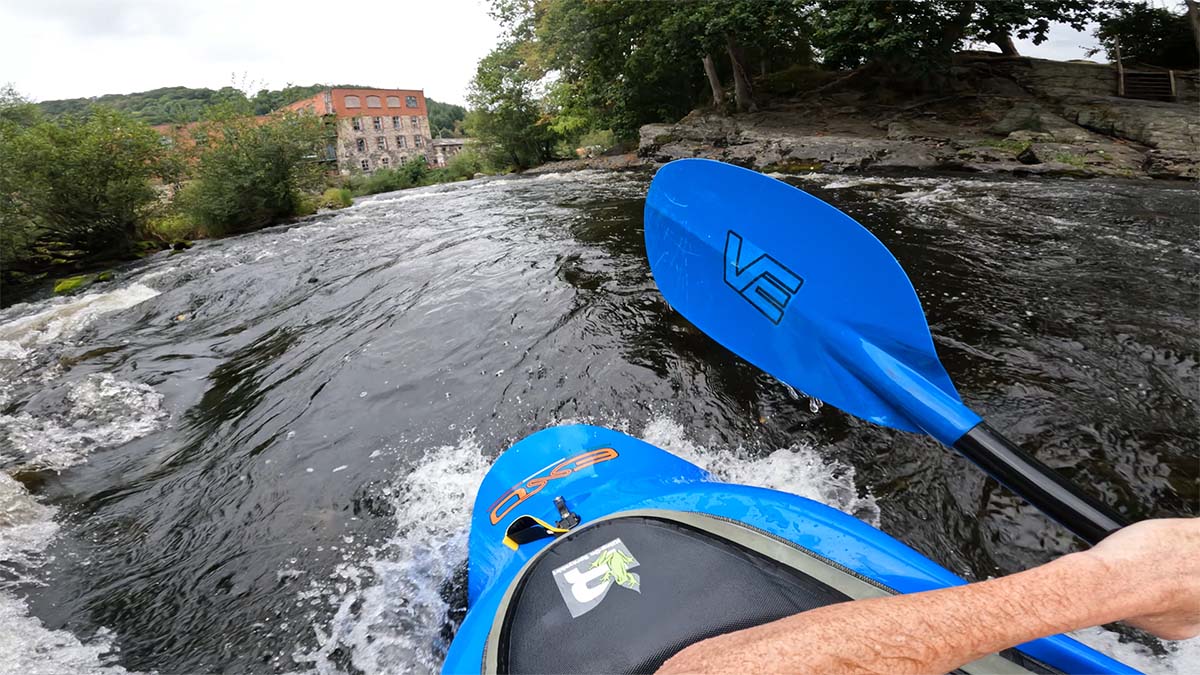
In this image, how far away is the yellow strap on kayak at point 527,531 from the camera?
146cm

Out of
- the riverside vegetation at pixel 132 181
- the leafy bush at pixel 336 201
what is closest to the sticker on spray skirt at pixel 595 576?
the riverside vegetation at pixel 132 181

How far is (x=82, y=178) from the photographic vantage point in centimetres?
907

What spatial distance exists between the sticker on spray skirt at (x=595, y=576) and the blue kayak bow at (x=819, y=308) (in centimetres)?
107

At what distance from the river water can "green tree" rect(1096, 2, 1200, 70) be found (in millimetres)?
14153

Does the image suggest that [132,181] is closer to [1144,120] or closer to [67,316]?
[67,316]

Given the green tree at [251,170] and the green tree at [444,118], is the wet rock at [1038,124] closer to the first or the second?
the green tree at [251,170]

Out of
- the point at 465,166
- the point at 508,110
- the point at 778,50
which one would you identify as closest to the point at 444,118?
the point at 465,166

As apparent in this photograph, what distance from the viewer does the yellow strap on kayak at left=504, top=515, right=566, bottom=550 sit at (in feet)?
4.78

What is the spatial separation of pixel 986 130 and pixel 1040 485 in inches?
525

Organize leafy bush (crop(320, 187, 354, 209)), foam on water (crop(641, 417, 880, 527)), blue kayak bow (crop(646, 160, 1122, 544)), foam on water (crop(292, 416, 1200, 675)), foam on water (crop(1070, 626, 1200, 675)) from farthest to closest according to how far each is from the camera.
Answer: leafy bush (crop(320, 187, 354, 209))
foam on water (crop(641, 417, 880, 527))
foam on water (crop(292, 416, 1200, 675))
blue kayak bow (crop(646, 160, 1122, 544))
foam on water (crop(1070, 626, 1200, 675))

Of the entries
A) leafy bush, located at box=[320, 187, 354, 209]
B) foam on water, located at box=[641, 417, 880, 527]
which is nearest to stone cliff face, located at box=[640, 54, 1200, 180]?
foam on water, located at box=[641, 417, 880, 527]

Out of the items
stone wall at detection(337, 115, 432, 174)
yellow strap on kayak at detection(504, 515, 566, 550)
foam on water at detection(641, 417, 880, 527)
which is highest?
stone wall at detection(337, 115, 432, 174)

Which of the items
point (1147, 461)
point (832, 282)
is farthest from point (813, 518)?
point (1147, 461)

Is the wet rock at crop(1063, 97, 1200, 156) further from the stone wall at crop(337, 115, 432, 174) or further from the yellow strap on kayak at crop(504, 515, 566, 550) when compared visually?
the stone wall at crop(337, 115, 432, 174)
